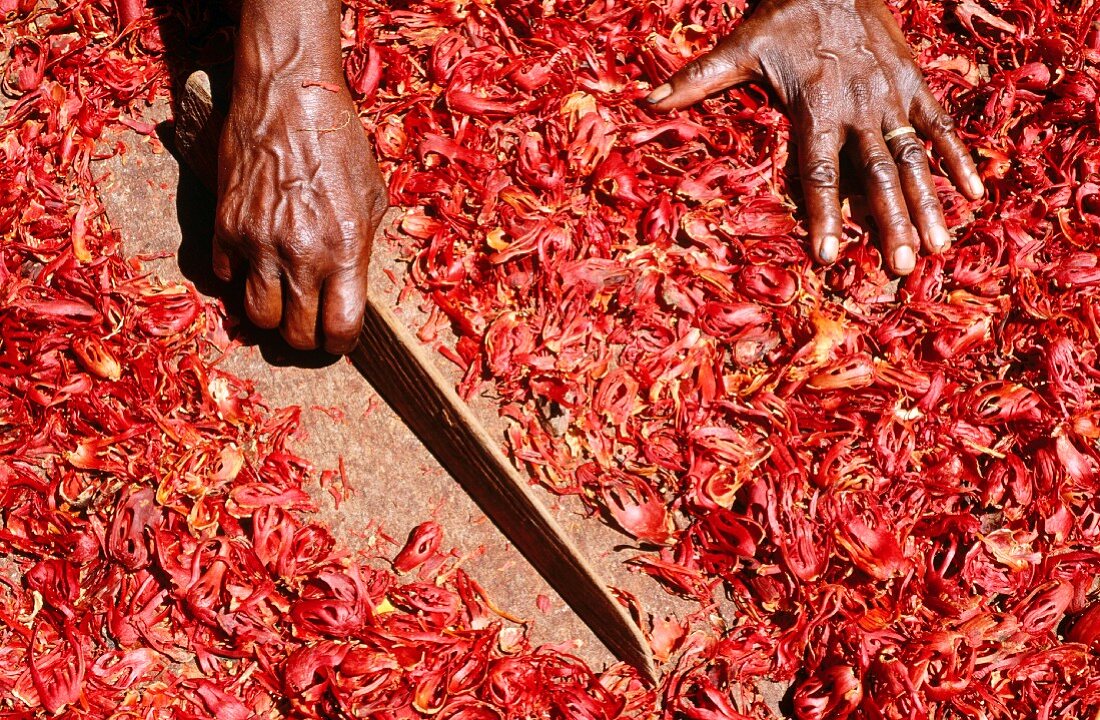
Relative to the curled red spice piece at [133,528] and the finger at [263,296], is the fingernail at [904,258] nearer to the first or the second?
the finger at [263,296]

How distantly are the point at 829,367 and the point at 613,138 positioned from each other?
619mm

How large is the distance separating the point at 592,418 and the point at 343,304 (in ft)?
1.66

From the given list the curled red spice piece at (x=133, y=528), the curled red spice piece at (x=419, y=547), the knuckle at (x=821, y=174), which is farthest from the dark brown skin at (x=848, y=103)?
the curled red spice piece at (x=133, y=528)

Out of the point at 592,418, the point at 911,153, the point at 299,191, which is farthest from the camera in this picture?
the point at 911,153

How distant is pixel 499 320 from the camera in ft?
5.40

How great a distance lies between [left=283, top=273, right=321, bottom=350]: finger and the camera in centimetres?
152

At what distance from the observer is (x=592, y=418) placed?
162 cm

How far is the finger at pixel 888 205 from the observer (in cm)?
170

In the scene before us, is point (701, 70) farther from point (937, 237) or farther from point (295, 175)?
point (295, 175)

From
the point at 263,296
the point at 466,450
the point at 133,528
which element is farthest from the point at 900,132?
the point at 133,528

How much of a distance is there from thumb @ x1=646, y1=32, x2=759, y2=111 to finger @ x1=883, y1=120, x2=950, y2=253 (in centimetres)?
34

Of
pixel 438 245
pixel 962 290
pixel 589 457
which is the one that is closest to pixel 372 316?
pixel 438 245

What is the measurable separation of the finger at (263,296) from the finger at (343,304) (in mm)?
84

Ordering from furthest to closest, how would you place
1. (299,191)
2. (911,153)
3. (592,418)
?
(911,153) → (592,418) → (299,191)
